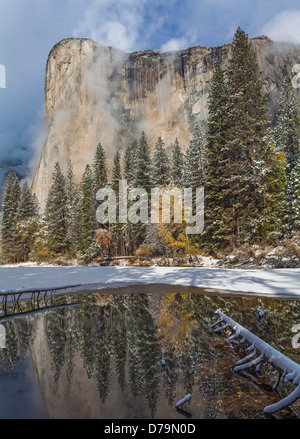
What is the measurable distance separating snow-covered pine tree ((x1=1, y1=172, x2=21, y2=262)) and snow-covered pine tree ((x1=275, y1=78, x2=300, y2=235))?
43341mm

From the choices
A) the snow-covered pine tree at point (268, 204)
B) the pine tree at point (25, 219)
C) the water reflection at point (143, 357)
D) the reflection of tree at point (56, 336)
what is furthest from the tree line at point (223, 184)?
the reflection of tree at point (56, 336)

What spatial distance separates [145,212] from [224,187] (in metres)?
12.0

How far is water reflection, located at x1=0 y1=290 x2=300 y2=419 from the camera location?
2984 mm

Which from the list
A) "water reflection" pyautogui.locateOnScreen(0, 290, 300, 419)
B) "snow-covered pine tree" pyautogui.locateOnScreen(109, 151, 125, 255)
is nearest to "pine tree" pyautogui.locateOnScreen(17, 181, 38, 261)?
"snow-covered pine tree" pyautogui.locateOnScreen(109, 151, 125, 255)

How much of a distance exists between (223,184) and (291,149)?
1353 centimetres

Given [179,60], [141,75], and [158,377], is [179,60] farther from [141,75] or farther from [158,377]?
[158,377]

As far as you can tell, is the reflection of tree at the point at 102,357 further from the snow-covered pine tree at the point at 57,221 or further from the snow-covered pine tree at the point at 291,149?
the snow-covered pine tree at the point at 57,221

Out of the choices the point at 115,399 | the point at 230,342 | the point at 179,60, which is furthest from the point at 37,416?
the point at 179,60

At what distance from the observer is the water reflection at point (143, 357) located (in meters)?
2.98

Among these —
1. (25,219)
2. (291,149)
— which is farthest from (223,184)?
(25,219)

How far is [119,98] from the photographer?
252 ft

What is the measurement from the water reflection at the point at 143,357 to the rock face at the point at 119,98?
6480 cm

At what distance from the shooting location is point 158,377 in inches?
143

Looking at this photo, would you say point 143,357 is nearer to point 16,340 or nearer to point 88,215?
→ point 16,340
